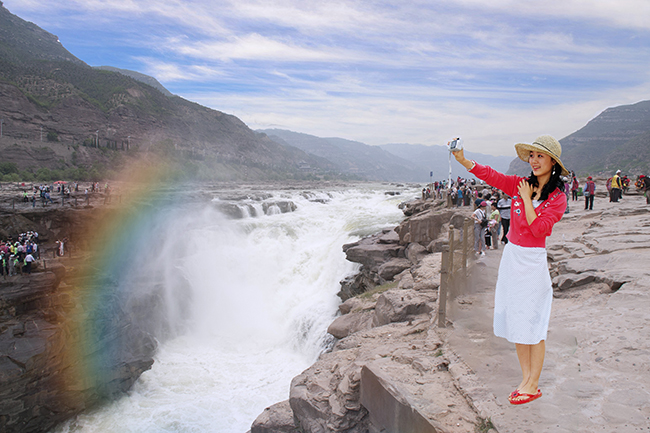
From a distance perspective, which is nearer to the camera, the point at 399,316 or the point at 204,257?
the point at 399,316

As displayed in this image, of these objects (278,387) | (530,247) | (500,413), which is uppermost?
(530,247)

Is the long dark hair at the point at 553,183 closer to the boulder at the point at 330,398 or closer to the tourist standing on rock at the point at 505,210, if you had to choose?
the boulder at the point at 330,398

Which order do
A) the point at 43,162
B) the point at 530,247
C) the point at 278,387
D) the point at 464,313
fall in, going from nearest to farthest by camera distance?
the point at 530,247 < the point at 464,313 < the point at 278,387 < the point at 43,162

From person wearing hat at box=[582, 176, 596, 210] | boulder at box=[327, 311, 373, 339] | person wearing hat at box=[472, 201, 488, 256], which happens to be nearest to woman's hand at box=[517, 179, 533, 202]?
person wearing hat at box=[472, 201, 488, 256]

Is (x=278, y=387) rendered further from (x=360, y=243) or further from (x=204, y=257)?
(x=204, y=257)

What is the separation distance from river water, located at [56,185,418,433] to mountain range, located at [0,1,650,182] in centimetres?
3182

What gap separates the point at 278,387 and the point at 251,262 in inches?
363

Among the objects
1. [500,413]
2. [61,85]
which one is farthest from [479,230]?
[61,85]

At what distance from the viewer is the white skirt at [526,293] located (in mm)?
2771

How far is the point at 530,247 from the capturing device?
276cm

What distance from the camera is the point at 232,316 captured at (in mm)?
16938

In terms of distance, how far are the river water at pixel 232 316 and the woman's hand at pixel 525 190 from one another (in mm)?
9878

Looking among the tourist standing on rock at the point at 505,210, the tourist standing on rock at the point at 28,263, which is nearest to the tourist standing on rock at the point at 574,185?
the tourist standing on rock at the point at 505,210

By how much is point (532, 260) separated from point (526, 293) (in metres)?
0.25
